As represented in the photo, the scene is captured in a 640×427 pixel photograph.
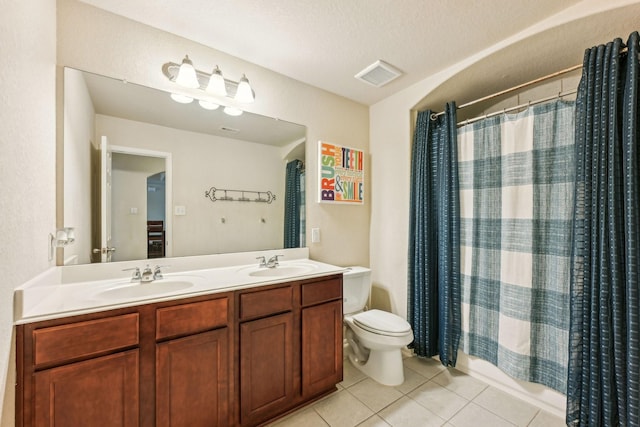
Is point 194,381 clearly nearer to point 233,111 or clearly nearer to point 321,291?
point 321,291

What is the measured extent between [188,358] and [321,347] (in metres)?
0.80

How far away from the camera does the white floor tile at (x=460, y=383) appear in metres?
1.80

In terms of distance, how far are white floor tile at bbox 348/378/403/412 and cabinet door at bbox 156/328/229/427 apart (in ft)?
2.95

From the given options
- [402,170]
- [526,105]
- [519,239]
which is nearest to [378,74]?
[402,170]

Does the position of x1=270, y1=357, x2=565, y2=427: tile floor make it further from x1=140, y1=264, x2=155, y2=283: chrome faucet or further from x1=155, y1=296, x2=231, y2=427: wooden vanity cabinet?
x1=140, y1=264, x2=155, y2=283: chrome faucet

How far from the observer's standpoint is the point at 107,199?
1474 mm

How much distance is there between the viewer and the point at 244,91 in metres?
1.78

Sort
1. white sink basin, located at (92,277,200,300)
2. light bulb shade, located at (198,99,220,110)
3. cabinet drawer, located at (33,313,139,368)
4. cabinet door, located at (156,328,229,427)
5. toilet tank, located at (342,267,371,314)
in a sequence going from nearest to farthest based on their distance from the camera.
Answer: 1. cabinet drawer, located at (33,313,139,368)
2. cabinet door, located at (156,328,229,427)
3. white sink basin, located at (92,277,200,300)
4. light bulb shade, located at (198,99,220,110)
5. toilet tank, located at (342,267,371,314)

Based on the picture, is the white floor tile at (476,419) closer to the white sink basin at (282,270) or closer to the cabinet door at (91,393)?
the white sink basin at (282,270)

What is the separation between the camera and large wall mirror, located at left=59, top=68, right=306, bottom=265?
4.62 ft

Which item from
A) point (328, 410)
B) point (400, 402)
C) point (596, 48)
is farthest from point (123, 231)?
point (596, 48)

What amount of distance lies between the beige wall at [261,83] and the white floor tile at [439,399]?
1.10 metres

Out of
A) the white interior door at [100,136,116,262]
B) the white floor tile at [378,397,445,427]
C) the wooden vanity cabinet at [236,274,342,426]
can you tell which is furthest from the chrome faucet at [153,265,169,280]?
the white floor tile at [378,397,445,427]

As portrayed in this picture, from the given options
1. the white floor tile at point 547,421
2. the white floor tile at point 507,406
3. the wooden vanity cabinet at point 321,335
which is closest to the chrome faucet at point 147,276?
the wooden vanity cabinet at point 321,335
